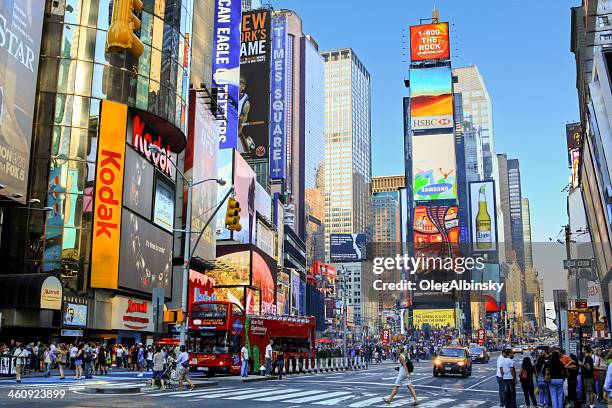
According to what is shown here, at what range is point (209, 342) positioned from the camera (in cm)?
3269

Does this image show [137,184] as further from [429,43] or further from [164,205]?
[429,43]

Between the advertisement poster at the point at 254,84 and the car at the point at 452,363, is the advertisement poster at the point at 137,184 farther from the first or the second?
the advertisement poster at the point at 254,84

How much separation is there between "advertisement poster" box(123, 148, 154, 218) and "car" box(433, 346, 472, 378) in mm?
24859

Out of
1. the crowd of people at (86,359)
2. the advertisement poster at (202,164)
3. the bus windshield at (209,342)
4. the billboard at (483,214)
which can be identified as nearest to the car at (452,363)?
the bus windshield at (209,342)

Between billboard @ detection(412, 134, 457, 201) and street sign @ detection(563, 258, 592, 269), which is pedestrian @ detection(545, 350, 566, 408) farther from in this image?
billboard @ detection(412, 134, 457, 201)

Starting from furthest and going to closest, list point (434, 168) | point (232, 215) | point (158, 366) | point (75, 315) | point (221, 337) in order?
point (434, 168)
point (75, 315)
point (221, 337)
point (158, 366)
point (232, 215)

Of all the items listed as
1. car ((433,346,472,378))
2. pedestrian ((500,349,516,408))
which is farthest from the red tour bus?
pedestrian ((500,349,516,408))

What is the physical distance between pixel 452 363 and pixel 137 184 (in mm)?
26829

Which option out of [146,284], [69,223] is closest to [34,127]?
[69,223]

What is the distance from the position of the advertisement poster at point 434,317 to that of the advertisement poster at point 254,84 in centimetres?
5929

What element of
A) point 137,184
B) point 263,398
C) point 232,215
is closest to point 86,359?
point 232,215

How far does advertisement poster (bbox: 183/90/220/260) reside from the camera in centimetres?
6393

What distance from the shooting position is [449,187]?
15038 cm

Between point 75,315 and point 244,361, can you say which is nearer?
point 244,361
